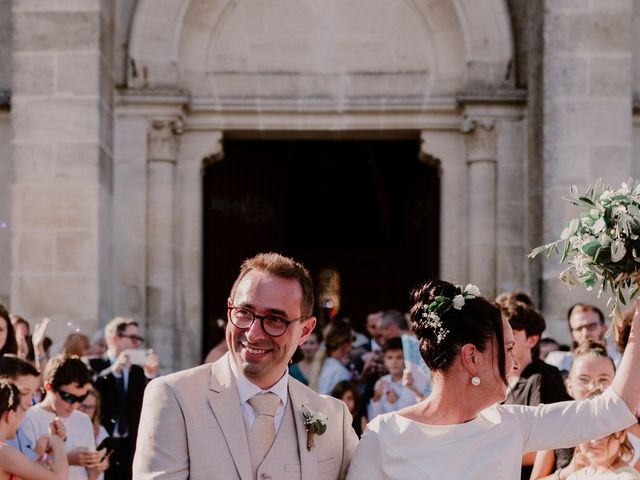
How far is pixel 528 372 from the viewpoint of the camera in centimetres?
661

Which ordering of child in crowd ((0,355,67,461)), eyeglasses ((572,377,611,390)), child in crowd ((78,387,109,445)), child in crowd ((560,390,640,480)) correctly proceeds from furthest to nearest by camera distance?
child in crowd ((78,387,109,445)), child in crowd ((0,355,67,461)), eyeglasses ((572,377,611,390)), child in crowd ((560,390,640,480))

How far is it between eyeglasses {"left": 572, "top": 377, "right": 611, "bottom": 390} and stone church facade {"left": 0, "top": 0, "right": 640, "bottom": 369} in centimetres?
575

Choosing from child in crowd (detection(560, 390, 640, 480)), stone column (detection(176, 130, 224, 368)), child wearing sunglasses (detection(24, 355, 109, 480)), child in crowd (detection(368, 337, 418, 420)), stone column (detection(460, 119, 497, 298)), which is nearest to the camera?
child in crowd (detection(560, 390, 640, 480))

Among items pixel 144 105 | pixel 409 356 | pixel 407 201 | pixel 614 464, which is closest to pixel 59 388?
pixel 409 356

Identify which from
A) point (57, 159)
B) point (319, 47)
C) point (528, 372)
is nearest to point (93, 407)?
point (528, 372)

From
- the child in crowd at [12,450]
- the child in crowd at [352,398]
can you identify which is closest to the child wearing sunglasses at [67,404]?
the child in crowd at [12,450]

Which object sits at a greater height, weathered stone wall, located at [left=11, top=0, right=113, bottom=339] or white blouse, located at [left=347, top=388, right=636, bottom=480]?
weathered stone wall, located at [left=11, top=0, right=113, bottom=339]

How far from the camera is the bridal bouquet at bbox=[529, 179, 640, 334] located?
4.31m

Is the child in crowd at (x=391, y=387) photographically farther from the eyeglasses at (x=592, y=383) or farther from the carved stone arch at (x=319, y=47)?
the carved stone arch at (x=319, y=47)

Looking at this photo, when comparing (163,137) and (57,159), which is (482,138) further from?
(57,159)

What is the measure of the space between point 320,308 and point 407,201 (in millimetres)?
2515

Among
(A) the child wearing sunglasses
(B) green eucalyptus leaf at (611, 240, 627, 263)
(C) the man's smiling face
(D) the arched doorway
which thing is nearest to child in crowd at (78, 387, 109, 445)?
(A) the child wearing sunglasses

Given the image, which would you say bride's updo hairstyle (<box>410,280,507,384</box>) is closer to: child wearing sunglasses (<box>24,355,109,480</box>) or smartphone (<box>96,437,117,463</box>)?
child wearing sunglasses (<box>24,355,109,480</box>)

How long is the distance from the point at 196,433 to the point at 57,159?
29.2ft
